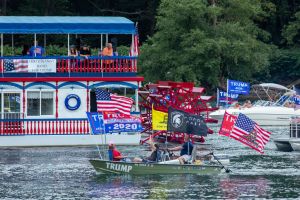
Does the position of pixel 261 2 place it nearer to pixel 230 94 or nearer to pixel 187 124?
pixel 230 94

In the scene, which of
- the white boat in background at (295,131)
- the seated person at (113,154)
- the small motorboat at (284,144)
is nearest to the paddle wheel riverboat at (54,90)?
the small motorboat at (284,144)

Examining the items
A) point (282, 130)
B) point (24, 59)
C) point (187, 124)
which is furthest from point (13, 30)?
point (282, 130)

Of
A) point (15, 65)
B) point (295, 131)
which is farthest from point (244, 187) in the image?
point (15, 65)

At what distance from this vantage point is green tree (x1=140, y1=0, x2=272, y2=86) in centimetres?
8775

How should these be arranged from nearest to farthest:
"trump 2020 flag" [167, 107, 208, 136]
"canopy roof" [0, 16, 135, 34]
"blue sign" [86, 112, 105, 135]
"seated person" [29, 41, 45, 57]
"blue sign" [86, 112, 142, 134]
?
"blue sign" [86, 112, 105, 135], "blue sign" [86, 112, 142, 134], "trump 2020 flag" [167, 107, 208, 136], "canopy roof" [0, 16, 135, 34], "seated person" [29, 41, 45, 57]

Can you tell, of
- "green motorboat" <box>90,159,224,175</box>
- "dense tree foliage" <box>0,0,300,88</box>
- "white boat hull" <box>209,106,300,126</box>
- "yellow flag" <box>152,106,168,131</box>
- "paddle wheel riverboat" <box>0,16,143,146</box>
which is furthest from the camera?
"dense tree foliage" <box>0,0,300,88</box>

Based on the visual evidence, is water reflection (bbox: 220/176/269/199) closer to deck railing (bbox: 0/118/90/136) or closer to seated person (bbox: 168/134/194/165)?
seated person (bbox: 168/134/194/165)

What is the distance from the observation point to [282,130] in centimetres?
7044

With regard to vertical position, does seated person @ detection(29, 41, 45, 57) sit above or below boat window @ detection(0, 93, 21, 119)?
above

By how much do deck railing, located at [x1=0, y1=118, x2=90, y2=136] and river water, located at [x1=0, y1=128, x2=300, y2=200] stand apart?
172cm

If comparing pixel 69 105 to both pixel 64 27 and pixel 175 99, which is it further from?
pixel 175 99

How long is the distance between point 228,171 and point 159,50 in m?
44.5

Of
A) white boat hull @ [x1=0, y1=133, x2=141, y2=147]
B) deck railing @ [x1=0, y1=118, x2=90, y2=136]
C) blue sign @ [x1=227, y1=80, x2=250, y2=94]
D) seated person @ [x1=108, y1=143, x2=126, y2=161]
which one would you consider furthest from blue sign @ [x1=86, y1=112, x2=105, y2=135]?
blue sign @ [x1=227, y1=80, x2=250, y2=94]

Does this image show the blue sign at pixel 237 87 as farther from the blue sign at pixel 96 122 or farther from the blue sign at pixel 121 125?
the blue sign at pixel 96 122
